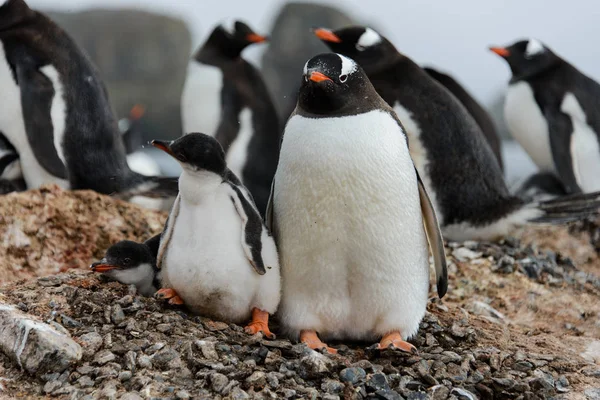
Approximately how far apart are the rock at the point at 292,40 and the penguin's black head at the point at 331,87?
2960 centimetres

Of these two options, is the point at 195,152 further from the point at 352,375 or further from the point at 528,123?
the point at 528,123

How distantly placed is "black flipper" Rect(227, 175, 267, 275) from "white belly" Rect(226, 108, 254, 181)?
8.35ft

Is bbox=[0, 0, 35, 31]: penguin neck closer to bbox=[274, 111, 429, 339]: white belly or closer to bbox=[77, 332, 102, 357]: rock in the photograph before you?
bbox=[274, 111, 429, 339]: white belly

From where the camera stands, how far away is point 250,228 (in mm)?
2848

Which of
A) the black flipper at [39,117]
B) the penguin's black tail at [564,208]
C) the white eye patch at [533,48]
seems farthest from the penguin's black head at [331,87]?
the white eye patch at [533,48]

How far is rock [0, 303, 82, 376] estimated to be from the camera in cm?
248

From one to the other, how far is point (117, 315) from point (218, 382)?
574mm

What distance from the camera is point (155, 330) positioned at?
9.11 ft

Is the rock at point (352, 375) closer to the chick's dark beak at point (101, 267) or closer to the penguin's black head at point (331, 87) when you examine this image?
the penguin's black head at point (331, 87)

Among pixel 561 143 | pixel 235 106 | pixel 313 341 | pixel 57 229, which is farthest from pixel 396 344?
pixel 561 143

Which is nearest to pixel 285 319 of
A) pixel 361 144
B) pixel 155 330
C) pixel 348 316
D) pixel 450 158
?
pixel 348 316

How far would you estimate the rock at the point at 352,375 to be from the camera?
2.56 meters

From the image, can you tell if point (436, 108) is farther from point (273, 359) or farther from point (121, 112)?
point (121, 112)

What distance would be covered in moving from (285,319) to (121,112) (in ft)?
96.2
